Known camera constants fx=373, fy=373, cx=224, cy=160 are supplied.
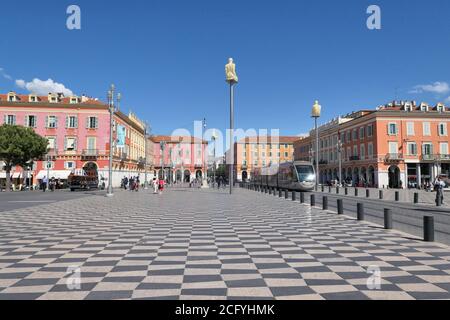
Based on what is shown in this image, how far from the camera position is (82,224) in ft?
42.3

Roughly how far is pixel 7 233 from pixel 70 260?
16.1 feet

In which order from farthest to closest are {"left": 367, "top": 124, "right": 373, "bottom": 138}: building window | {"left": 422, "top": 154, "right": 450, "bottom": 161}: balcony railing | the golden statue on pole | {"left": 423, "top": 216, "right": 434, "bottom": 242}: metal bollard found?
1. {"left": 367, "top": 124, "right": 373, "bottom": 138}: building window
2. {"left": 422, "top": 154, "right": 450, "bottom": 161}: balcony railing
3. the golden statue on pole
4. {"left": 423, "top": 216, "right": 434, "bottom": 242}: metal bollard

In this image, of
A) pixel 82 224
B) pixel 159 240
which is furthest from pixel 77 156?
pixel 159 240

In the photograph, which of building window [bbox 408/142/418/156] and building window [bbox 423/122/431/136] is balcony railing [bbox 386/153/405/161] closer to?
building window [bbox 408/142/418/156]

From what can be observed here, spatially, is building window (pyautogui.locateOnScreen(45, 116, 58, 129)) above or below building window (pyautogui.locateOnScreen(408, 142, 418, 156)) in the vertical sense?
above

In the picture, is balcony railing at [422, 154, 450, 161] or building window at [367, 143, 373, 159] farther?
building window at [367, 143, 373, 159]

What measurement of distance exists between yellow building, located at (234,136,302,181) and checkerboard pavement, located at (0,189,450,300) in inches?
4625

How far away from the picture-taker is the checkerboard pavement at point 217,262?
5.01m

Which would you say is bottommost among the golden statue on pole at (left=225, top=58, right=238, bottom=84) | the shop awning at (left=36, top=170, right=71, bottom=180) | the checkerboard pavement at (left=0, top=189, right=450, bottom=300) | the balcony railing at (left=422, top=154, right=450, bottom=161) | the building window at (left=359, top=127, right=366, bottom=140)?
the checkerboard pavement at (left=0, top=189, right=450, bottom=300)

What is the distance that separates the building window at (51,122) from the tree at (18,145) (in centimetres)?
711

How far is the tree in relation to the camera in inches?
1715

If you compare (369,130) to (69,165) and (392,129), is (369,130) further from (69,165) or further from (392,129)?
(69,165)

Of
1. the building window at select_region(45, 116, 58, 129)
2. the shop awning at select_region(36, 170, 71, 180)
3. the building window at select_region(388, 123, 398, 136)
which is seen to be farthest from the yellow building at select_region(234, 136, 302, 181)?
the building window at select_region(45, 116, 58, 129)
